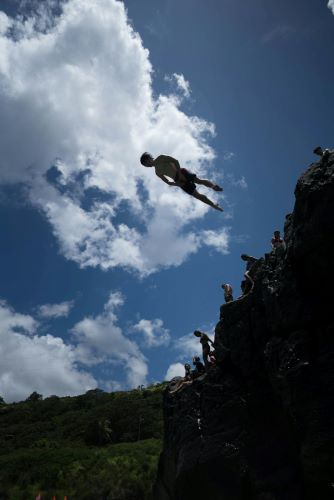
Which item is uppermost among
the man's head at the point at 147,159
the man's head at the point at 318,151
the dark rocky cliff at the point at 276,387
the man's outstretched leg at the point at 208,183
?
the man's head at the point at 318,151

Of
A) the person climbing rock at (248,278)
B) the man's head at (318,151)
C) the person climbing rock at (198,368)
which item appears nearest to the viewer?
the man's head at (318,151)

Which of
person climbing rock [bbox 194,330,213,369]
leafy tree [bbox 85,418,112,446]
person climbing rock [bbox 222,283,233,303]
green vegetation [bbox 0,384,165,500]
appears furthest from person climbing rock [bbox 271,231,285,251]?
leafy tree [bbox 85,418,112,446]

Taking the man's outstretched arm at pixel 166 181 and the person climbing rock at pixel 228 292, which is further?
the person climbing rock at pixel 228 292

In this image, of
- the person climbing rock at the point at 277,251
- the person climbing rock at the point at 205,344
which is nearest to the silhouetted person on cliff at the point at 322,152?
the person climbing rock at the point at 277,251

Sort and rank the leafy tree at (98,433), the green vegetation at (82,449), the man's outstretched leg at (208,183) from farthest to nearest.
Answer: the leafy tree at (98,433)
the green vegetation at (82,449)
the man's outstretched leg at (208,183)

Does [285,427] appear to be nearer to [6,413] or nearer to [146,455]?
[146,455]

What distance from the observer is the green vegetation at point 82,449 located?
22.6 m

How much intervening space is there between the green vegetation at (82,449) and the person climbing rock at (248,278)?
1377 centimetres

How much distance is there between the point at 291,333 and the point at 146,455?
22487 millimetres

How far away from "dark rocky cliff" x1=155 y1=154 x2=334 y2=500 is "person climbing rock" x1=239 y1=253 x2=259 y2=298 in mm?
248

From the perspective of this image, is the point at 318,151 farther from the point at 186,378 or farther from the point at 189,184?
the point at 186,378

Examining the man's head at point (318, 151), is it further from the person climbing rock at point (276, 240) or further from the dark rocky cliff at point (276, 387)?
the person climbing rock at point (276, 240)

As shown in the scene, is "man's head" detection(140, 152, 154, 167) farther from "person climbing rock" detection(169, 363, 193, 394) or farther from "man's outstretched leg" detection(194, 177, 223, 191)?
"person climbing rock" detection(169, 363, 193, 394)

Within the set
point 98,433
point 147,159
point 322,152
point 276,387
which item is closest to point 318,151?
point 322,152
